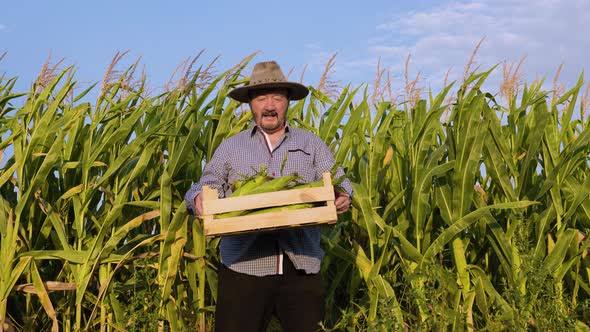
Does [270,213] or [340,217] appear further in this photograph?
[340,217]

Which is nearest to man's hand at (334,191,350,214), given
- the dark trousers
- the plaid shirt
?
the plaid shirt

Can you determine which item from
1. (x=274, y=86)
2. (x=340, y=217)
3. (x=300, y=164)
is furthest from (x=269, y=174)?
(x=340, y=217)

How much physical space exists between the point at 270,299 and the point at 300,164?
687mm

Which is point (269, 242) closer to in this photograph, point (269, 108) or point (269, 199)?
point (269, 199)

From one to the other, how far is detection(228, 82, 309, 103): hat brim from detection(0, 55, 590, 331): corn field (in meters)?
0.55

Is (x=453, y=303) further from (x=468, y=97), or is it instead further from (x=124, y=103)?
(x=124, y=103)

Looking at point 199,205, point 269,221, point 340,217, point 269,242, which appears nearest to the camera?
point 269,221

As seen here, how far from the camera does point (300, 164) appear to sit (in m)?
3.50

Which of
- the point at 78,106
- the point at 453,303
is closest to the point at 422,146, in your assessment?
the point at 453,303

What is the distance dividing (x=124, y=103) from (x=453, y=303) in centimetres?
261

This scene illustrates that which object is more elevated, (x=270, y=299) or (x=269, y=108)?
(x=269, y=108)

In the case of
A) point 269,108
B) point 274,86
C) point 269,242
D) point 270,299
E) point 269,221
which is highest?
point 274,86

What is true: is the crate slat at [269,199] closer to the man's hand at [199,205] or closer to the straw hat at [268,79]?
the man's hand at [199,205]

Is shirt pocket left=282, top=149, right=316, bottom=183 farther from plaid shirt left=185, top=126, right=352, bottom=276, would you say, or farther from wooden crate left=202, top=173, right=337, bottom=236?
wooden crate left=202, top=173, right=337, bottom=236
